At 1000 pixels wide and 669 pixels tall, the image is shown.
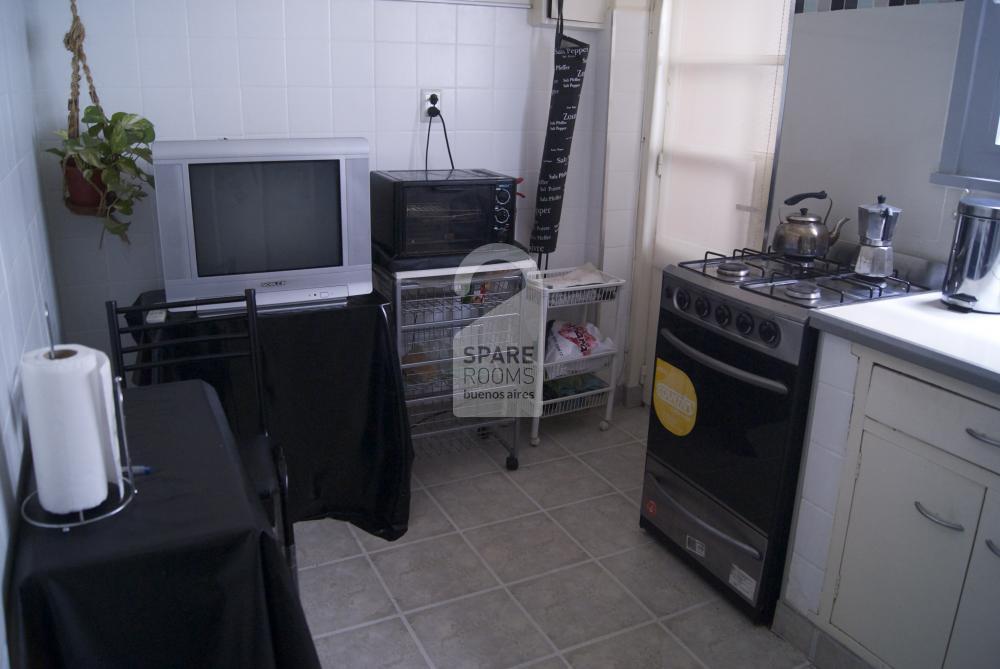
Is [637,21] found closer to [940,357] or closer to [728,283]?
[728,283]

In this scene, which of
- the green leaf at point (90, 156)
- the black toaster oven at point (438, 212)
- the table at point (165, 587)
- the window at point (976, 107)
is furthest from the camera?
the black toaster oven at point (438, 212)

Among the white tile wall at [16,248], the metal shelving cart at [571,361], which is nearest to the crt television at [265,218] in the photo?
the white tile wall at [16,248]

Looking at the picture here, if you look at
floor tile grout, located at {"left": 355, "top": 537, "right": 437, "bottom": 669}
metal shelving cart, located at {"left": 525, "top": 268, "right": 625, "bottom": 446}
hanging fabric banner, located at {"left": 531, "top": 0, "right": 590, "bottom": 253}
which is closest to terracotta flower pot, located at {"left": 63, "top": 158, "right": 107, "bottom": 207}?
floor tile grout, located at {"left": 355, "top": 537, "right": 437, "bottom": 669}

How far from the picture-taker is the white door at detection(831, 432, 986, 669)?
1.72m

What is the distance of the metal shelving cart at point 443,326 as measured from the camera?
9.23 ft

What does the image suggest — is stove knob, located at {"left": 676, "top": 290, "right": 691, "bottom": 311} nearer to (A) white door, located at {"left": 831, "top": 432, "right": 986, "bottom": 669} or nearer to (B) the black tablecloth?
(A) white door, located at {"left": 831, "top": 432, "right": 986, "bottom": 669}

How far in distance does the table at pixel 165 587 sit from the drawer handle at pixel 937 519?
1369 mm

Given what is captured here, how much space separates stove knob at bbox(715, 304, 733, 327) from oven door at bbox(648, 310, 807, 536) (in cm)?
4

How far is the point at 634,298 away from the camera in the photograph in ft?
11.7

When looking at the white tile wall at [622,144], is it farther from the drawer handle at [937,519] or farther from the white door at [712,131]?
the drawer handle at [937,519]

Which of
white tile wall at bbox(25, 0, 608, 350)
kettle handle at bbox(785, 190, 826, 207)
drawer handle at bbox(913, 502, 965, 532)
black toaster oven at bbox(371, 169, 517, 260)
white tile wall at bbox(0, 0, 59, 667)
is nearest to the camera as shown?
white tile wall at bbox(0, 0, 59, 667)

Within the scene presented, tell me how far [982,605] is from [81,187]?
2.63 meters

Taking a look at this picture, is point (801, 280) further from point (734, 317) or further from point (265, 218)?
point (265, 218)

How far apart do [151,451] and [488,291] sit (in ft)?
5.70
